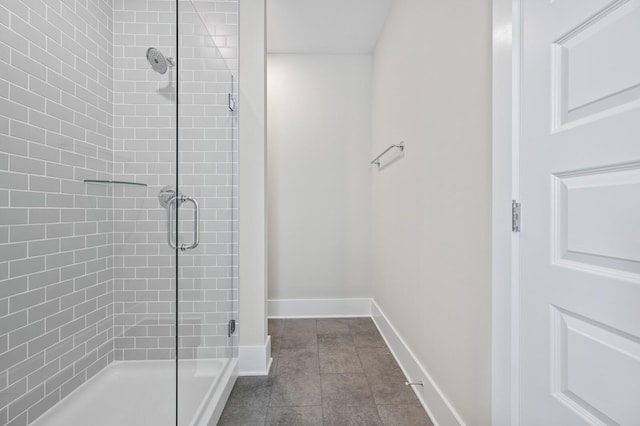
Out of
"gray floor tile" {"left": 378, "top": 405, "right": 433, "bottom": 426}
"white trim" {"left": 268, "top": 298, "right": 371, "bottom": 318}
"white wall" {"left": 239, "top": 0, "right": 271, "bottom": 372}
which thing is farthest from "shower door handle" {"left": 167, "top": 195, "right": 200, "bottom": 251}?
"white trim" {"left": 268, "top": 298, "right": 371, "bottom": 318}

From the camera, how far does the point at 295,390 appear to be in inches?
62.6

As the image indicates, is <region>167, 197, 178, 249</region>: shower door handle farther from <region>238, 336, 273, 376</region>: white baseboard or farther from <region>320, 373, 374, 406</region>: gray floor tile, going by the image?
<region>320, 373, 374, 406</region>: gray floor tile

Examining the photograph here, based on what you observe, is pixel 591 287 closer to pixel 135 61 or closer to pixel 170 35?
pixel 170 35

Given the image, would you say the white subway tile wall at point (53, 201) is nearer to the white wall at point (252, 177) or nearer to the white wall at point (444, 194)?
the white wall at point (252, 177)

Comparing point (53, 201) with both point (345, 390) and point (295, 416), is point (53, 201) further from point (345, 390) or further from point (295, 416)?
point (345, 390)

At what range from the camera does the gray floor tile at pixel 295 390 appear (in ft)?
4.88

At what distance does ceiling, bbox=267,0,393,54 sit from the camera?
2.12 metres

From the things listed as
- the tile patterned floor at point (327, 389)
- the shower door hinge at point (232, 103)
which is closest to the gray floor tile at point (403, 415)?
the tile patterned floor at point (327, 389)

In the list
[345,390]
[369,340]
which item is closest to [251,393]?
[345,390]

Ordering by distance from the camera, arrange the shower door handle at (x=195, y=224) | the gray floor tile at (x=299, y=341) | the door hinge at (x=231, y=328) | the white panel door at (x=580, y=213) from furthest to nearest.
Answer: the gray floor tile at (x=299, y=341), the door hinge at (x=231, y=328), the shower door handle at (x=195, y=224), the white panel door at (x=580, y=213)

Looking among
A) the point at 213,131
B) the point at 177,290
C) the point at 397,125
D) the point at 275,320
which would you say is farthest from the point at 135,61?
the point at 275,320

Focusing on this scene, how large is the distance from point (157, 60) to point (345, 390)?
1.93 metres

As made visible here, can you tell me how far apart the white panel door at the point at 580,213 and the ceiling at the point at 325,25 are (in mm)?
1721

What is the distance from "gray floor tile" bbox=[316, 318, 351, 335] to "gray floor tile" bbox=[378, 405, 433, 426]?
3.13ft
